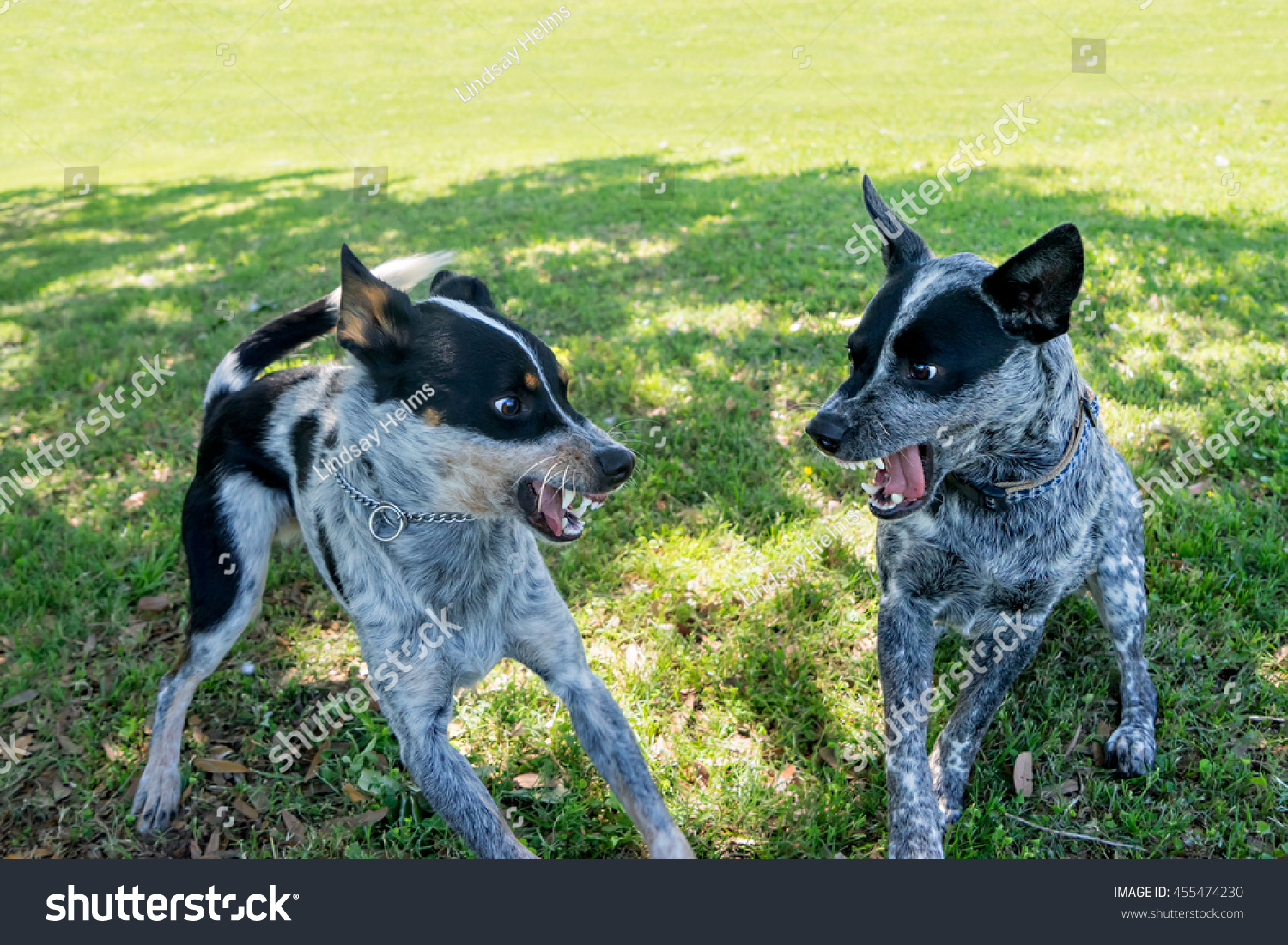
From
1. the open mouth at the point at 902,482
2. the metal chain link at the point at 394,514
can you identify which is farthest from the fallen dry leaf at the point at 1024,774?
the metal chain link at the point at 394,514

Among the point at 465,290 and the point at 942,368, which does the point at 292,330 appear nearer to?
the point at 465,290

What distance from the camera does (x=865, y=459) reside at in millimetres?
2746

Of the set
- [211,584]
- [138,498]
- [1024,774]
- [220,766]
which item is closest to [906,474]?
[1024,774]

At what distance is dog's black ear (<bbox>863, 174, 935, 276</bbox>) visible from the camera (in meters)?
3.04

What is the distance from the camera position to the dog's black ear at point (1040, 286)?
2473 mm

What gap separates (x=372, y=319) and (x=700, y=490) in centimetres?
218

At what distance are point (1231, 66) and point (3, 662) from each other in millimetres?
19711

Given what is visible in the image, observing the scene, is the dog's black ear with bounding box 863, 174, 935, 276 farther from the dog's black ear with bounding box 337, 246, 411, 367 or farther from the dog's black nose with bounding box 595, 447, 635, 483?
the dog's black ear with bounding box 337, 246, 411, 367

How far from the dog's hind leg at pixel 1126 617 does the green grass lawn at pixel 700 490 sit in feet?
0.34

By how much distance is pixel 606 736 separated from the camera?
2.79 m

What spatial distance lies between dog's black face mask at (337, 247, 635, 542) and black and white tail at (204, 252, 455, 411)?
0.80 m

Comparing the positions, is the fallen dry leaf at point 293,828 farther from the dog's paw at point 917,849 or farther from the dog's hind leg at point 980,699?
the dog's hind leg at point 980,699

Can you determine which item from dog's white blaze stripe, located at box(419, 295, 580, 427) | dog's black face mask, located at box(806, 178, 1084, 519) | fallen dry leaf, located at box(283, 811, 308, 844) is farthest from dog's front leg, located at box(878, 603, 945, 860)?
fallen dry leaf, located at box(283, 811, 308, 844)

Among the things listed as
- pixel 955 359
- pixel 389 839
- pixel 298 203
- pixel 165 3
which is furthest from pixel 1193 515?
pixel 165 3
